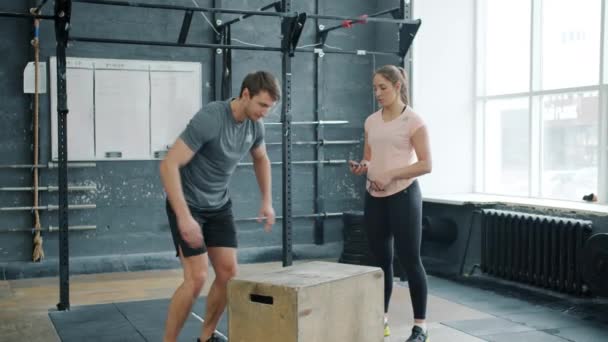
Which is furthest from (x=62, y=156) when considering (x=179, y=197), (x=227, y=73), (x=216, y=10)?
(x=227, y=73)

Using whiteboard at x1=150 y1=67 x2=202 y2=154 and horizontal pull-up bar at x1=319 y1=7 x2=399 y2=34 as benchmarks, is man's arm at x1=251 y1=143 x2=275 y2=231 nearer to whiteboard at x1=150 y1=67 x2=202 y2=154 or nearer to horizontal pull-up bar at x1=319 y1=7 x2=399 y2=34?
horizontal pull-up bar at x1=319 y1=7 x2=399 y2=34

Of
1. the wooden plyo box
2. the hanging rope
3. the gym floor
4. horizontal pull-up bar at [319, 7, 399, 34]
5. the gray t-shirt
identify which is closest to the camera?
the wooden plyo box

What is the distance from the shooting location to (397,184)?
11.2 feet

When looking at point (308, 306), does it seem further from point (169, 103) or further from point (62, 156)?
point (169, 103)

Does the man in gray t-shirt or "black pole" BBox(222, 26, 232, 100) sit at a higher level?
"black pole" BBox(222, 26, 232, 100)

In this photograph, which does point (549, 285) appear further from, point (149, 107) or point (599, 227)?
point (149, 107)

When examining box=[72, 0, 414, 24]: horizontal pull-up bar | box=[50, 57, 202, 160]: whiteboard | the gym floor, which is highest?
box=[72, 0, 414, 24]: horizontal pull-up bar

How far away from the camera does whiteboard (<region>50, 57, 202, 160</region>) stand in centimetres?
568

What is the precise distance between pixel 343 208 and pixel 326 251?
431mm

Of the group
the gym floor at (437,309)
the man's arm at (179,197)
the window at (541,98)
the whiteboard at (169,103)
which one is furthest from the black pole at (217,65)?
the man's arm at (179,197)

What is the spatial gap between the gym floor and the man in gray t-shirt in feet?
2.73

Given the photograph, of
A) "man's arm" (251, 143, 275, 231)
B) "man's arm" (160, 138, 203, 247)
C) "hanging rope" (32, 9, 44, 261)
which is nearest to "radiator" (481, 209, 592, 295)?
"man's arm" (251, 143, 275, 231)

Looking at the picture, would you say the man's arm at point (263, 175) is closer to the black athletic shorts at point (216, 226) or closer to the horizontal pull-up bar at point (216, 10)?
the black athletic shorts at point (216, 226)

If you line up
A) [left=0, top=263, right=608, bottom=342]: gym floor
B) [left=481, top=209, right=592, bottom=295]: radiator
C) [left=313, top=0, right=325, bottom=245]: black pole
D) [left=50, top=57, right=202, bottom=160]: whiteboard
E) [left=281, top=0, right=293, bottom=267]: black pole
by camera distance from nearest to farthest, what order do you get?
1. [left=0, top=263, right=608, bottom=342]: gym floor
2. [left=481, top=209, right=592, bottom=295]: radiator
3. [left=281, top=0, right=293, bottom=267]: black pole
4. [left=50, top=57, right=202, bottom=160]: whiteboard
5. [left=313, top=0, right=325, bottom=245]: black pole
